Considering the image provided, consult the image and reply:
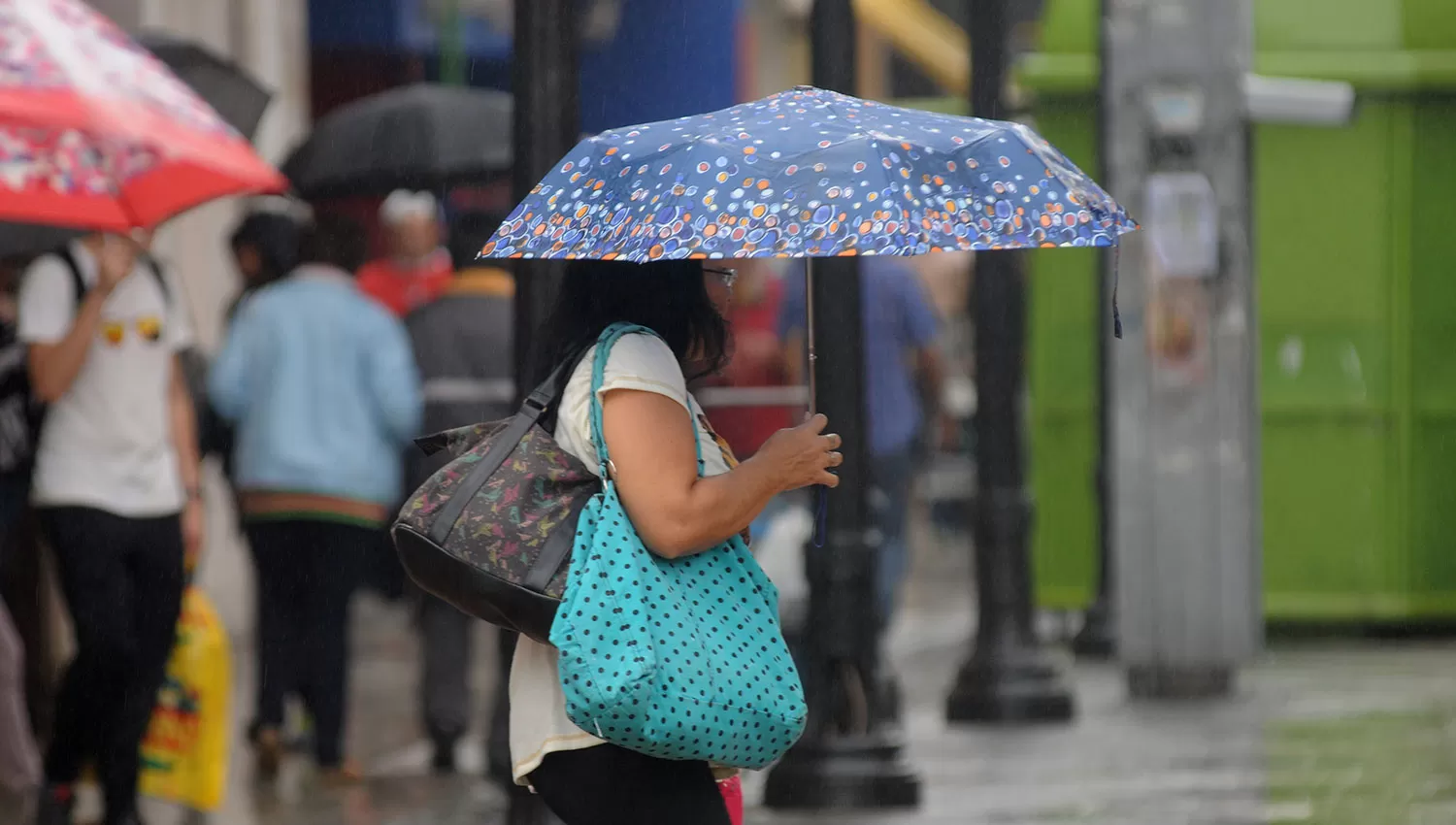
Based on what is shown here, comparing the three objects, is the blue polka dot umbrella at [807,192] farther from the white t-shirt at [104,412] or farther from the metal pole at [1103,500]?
the metal pole at [1103,500]

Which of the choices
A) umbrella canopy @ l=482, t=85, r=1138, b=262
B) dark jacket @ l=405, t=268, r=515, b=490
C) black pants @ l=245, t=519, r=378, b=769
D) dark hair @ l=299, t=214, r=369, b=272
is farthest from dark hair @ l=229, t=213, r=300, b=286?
umbrella canopy @ l=482, t=85, r=1138, b=262

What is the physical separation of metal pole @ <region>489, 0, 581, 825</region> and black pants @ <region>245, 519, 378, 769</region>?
7.02ft

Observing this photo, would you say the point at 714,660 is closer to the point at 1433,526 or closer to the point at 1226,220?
the point at 1226,220

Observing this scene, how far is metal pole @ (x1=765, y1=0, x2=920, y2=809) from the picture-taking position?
7406 mm

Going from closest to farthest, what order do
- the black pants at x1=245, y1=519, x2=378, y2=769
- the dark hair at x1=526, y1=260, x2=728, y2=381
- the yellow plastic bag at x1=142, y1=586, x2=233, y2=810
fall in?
the dark hair at x1=526, y1=260, x2=728, y2=381 → the yellow plastic bag at x1=142, y1=586, x2=233, y2=810 → the black pants at x1=245, y1=519, x2=378, y2=769

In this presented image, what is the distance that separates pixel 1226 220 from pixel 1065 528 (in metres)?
2.73

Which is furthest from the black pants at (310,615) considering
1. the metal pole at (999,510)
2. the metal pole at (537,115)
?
the metal pole at (999,510)

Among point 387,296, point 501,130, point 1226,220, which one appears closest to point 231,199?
point 387,296

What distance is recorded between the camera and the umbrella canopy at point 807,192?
12.1 feet

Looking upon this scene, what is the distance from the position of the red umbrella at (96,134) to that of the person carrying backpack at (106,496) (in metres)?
0.47

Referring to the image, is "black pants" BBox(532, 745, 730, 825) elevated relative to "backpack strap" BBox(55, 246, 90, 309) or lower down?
lower down

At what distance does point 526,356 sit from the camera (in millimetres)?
6094

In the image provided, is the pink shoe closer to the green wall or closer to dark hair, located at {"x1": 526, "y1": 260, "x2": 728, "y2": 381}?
dark hair, located at {"x1": 526, "y1": 260, "x2": 728, "y2": 381}

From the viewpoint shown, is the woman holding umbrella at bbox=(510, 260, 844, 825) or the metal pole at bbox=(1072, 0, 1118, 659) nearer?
the woman holding umbrella at bbox=(510, 260, 844, 825)
